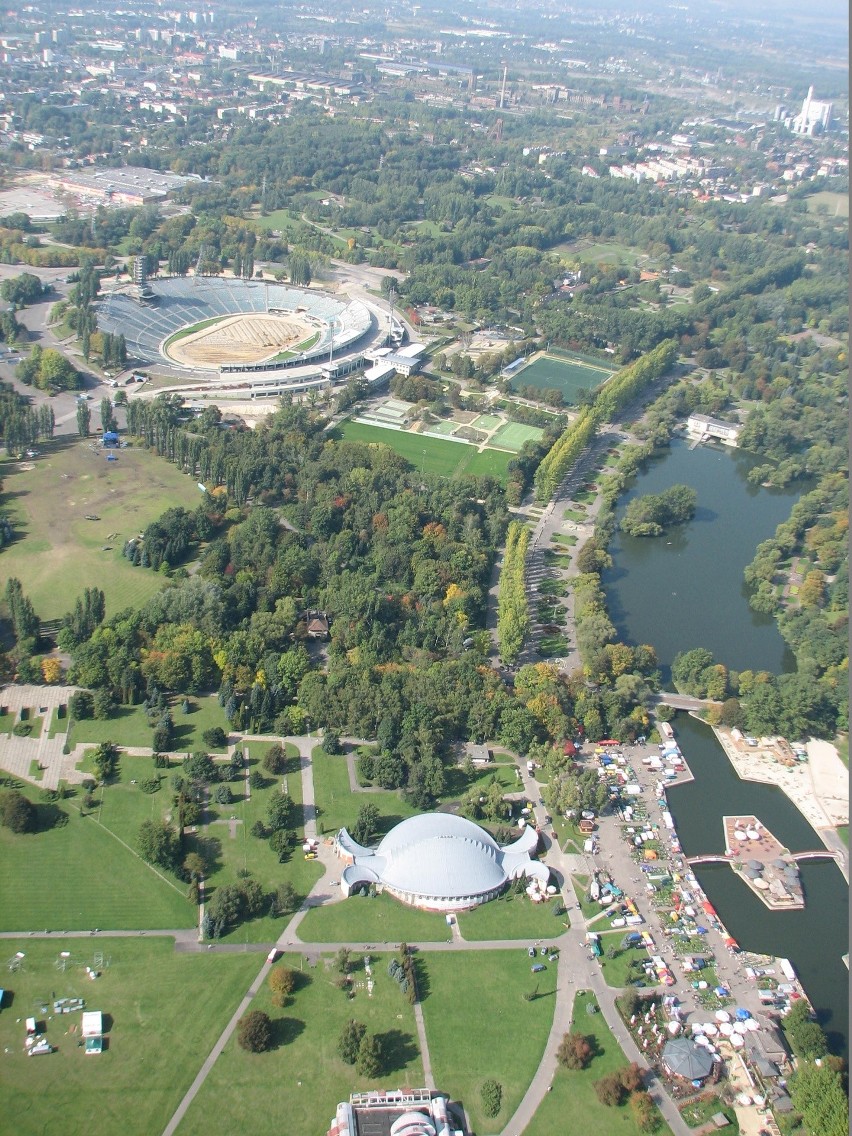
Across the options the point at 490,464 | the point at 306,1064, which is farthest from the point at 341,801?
the point at 490,464

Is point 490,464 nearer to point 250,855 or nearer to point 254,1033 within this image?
point 250,855

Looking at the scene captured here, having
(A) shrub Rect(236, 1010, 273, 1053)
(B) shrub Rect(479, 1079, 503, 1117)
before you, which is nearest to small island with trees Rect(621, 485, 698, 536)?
(B) shrub Rect(479, 1079, 503, 1117)

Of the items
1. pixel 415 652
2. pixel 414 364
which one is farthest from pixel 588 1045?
pixel 414 364

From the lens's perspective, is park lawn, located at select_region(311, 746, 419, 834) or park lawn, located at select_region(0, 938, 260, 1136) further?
park lawn, located at select_region(311, 746, 419, 834)

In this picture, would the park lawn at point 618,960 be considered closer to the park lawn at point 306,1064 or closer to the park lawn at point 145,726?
the park lawn at point 306,1064

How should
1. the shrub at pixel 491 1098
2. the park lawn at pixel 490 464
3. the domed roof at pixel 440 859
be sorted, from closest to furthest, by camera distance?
the shrub at pixel 491 1098, the domed roof at pixel 440 859, the park lawn at pixel 490 464

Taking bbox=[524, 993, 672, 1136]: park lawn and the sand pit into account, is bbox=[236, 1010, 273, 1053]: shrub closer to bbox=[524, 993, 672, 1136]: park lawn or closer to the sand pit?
bbox=[524, 993, 672, 1136]: park lawn

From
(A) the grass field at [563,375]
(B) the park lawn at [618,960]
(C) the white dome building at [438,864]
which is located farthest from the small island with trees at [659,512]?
(B) the park lawn at [618,960]

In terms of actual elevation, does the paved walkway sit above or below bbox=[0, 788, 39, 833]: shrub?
below
